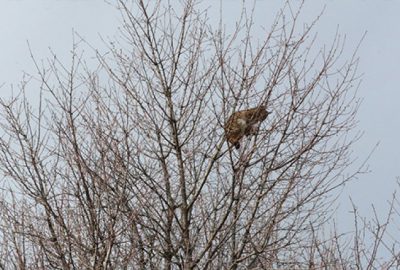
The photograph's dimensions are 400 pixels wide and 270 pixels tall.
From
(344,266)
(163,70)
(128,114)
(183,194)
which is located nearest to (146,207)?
(183,194)

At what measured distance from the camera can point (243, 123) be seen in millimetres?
6879

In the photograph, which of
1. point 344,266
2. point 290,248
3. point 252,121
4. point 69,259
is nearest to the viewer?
point 69,259

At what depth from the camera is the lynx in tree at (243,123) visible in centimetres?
683

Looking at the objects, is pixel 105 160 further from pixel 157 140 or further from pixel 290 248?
pixel 290 248

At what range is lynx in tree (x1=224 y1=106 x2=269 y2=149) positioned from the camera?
6.83 metres

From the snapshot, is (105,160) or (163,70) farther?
(163,70)

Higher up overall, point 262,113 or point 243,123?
point 262,113

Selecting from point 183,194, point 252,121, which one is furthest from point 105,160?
point 252,121

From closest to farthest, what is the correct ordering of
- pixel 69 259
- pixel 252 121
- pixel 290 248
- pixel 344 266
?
pixel 69 259 → pixel 252 121 → pixel 290 248 → pixel 344 266

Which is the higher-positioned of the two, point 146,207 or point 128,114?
point 128,114

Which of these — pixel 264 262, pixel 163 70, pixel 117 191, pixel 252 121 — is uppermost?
pixel 163 70

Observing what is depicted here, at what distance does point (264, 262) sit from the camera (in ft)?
23.3

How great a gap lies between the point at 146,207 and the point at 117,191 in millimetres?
604

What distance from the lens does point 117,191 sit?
6461 mm
